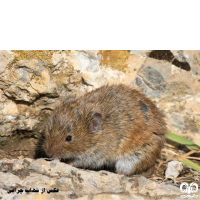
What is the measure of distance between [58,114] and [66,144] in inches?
23.6

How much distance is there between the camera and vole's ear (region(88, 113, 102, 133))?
5781mm

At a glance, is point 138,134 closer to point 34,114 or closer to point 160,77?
point 160,77

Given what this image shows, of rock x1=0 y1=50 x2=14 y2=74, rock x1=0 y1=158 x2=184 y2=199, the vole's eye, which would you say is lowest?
rock x1=0 y1=158 x2=184 y2=199

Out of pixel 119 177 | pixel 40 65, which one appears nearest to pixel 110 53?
pixel 40 65

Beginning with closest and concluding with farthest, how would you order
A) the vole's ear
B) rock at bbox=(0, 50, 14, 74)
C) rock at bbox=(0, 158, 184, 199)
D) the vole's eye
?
rock at bbox=(0, 158, 184, 199)
the vole's eye
the vole's ear
rock at bbox=(0, 50, 14, 74)

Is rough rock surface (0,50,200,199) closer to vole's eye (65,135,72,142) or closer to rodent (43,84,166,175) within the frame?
vole's eye (65,135,72,142)

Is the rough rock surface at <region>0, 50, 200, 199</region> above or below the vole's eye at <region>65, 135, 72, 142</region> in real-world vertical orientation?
above

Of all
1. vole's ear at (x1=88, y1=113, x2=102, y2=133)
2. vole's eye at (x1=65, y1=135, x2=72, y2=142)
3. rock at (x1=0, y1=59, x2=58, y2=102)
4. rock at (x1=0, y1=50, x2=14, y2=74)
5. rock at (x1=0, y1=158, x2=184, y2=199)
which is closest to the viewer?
rock at (x1=0, y1=158, x2=184, y2=199)

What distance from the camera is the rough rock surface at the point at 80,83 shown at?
20.5 feet

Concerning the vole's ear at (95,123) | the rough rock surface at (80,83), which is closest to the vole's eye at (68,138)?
the vole's ear at (95,123)

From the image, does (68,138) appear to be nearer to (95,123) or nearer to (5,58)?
(95,123)

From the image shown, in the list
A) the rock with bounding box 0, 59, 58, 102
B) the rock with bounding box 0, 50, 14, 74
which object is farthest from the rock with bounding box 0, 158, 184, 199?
the rock with bounding box 0, 50, 14, 74

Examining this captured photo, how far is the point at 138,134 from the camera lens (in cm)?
600

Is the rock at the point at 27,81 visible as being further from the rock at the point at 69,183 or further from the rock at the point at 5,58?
the rock at the point at 69,183
